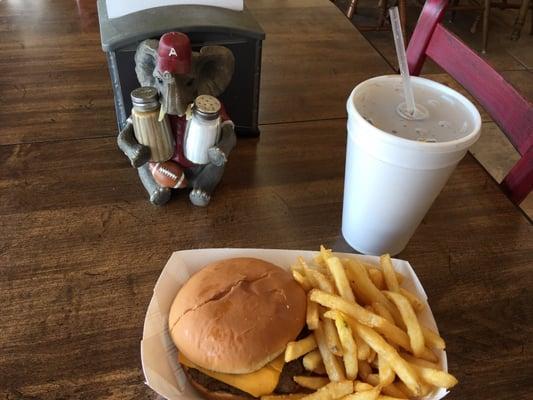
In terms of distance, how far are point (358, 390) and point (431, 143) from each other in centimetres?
39

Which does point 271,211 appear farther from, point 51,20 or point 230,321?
point 51,20

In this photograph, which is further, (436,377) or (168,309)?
(168,309)

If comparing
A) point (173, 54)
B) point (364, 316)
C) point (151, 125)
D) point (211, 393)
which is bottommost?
point (211, 393)

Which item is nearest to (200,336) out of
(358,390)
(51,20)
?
(358,390)

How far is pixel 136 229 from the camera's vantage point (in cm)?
100

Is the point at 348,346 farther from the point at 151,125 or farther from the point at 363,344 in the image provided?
the point at 151,125

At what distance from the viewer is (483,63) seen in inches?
49.0

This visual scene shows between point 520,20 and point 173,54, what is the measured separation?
409cm

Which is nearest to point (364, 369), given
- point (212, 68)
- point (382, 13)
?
point (212, 68)

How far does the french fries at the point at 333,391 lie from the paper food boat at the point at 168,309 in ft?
0.42

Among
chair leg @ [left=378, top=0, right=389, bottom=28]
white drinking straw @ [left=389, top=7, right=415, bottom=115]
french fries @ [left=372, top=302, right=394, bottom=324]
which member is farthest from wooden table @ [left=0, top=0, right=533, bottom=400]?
chair leg @ [left=378, top=0, right=389, bottom=28]

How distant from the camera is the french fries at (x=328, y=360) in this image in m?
0.75

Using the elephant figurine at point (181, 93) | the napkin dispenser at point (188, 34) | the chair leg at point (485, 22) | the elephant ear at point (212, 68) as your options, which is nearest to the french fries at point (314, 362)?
the elephant figurine at point (181, 93)

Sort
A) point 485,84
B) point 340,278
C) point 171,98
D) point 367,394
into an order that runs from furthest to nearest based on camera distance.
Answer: point 485,84
point 171,98
point 340,278
point 367,394
